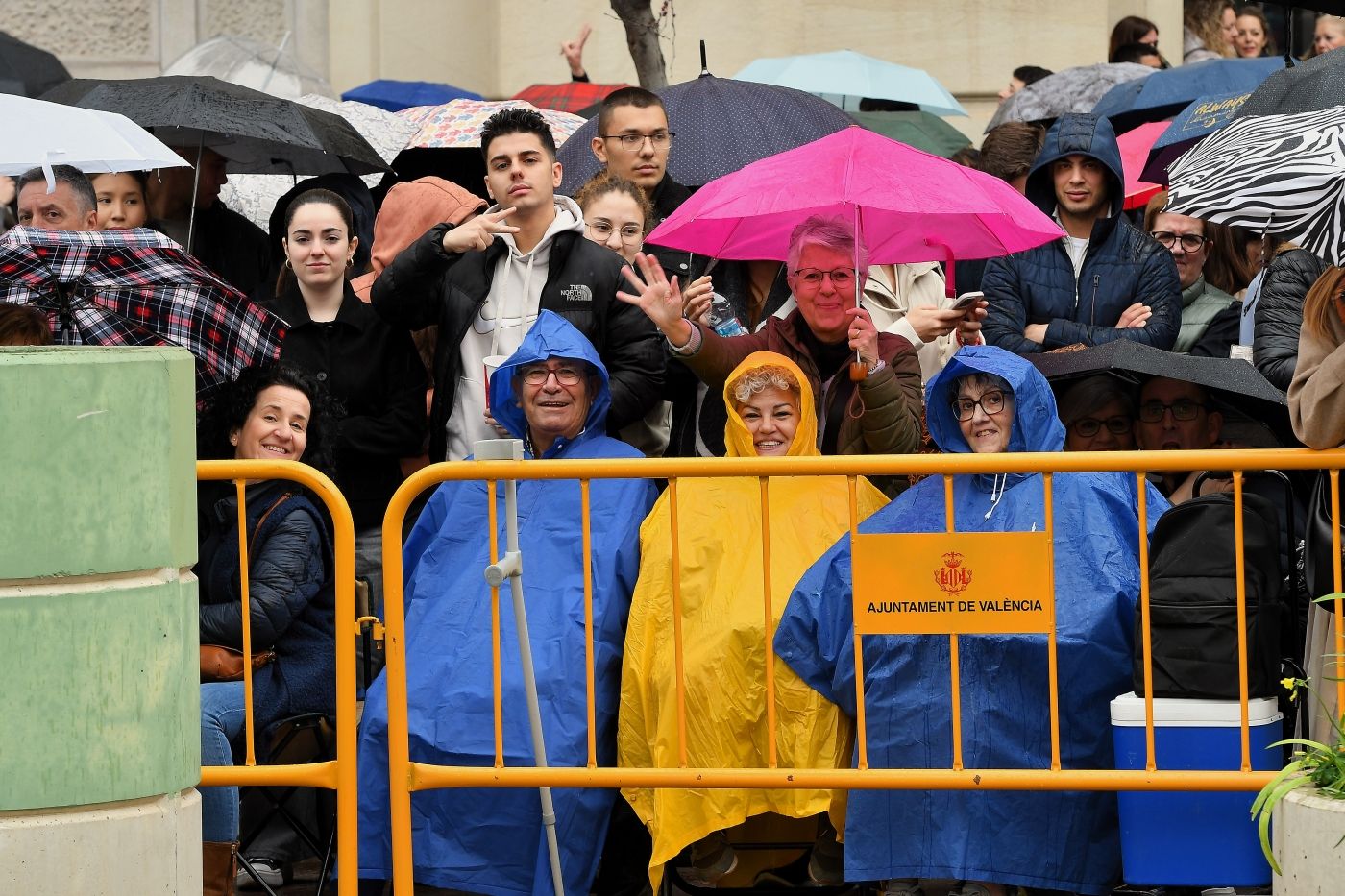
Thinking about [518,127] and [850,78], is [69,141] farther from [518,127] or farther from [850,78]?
[850,78]

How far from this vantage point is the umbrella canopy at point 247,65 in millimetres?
11914

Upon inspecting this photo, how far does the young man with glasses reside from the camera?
24.2 feet

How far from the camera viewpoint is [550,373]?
22.8ft

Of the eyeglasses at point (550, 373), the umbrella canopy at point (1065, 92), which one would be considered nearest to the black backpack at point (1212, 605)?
the eyeglasses at point (550, 373)

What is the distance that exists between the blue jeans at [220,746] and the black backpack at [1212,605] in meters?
2.62

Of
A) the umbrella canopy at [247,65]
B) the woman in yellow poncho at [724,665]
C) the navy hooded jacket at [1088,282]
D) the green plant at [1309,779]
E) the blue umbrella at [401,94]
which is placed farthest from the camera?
the blue umbrella at [401,94]

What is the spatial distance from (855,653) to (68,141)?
3357 millimetres

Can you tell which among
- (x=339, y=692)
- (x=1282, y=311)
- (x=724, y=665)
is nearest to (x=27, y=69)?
(x=339, y=692)

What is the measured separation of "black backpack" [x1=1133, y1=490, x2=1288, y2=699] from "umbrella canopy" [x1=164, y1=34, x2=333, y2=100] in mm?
7138

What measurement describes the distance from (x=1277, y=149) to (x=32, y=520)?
3.50 metres

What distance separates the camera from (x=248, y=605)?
21.3 feet

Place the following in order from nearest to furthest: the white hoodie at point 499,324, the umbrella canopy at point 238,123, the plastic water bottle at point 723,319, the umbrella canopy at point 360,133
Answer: the white hoodie at point 499,324
the plastic water bottle at point 723,319
the umbrella canopy at point 238,123
the umbrella canopy at point 360,133

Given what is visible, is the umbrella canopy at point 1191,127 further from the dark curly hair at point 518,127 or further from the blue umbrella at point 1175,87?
the dark curly hair at point 518,127

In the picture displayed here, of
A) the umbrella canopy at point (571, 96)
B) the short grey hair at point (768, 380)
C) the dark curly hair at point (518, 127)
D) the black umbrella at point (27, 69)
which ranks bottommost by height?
the short grey hair at point (768, 380)
